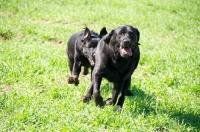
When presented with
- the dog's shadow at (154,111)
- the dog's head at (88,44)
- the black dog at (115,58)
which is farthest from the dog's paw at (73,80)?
the dog's shadow at (154,111)

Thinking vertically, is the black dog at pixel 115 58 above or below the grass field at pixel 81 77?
above

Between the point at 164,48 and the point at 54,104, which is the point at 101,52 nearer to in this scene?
the point at 54,104

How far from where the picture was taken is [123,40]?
5035 millimetres

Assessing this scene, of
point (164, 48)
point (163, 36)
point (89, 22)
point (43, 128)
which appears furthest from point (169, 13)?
point (43, 128)

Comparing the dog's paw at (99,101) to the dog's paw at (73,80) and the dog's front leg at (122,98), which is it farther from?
the dog's paw at (73,80)

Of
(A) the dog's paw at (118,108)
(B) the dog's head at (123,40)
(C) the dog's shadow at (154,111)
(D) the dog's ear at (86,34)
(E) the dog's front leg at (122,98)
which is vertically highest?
(B) the dog's head at (123,40)

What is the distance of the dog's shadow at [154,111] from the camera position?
548cm

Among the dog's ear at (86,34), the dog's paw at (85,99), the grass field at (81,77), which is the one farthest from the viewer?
the dog's ear at (86,34)

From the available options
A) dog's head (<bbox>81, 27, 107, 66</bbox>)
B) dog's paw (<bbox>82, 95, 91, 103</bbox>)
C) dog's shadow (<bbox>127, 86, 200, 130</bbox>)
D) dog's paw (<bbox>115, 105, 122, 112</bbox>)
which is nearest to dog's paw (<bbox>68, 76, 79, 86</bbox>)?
dog's head (<bbox>81, 27, 107, 66</bbox>)

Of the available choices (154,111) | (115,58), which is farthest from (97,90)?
(154,111)

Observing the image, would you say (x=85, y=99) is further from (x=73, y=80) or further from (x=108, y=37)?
(x=108, y=37)

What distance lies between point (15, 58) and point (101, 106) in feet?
11.4

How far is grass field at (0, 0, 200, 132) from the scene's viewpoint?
500 cm

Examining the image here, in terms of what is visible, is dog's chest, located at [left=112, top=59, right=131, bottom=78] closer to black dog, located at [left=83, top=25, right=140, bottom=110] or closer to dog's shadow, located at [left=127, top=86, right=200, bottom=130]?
black dog, located at [left=83, top=25, right=140, bottom=110]
